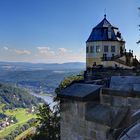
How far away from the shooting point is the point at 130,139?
3.17 m

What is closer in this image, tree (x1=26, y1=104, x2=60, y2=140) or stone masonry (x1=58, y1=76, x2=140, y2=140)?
stone masonry (x1=58, y1=76, x2=140, y2=140)

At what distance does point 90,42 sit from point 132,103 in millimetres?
49489

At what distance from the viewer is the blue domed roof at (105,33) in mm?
52250

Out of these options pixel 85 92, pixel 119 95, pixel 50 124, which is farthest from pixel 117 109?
pixel 50 124

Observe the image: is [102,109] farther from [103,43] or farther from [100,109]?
[103,43]

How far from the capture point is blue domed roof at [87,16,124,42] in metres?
52.2

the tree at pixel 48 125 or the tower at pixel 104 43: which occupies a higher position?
the tower at pixel 104 43

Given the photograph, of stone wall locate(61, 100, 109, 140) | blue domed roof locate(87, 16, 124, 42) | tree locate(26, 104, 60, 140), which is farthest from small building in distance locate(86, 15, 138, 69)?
stone wall locate(61, 100, 109, 140)

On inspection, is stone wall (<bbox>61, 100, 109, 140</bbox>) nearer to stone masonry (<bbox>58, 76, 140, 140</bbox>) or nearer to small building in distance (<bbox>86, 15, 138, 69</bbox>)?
stone masonry (<bbox>58, 76, 140, 140</bbox>)

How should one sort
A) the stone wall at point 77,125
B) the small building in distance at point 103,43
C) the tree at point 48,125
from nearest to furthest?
the stone wall at point 77,125 < the tree at point 48,125 < the small building in distance at point 103,43

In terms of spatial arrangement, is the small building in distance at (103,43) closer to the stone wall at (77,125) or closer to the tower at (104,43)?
the tower at (104,43)

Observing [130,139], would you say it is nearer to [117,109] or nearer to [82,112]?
[117,109]

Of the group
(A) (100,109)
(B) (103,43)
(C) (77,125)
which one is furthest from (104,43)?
(A) (100,109)

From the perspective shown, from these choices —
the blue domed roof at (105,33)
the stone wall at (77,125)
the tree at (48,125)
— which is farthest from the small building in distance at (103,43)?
the stone wall at (77,125)
